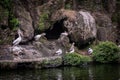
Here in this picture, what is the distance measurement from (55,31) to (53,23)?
1702 mm

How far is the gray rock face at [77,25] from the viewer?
47438 millimetres

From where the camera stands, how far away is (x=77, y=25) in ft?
158

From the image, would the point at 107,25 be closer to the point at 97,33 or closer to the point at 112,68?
the point at 97,33

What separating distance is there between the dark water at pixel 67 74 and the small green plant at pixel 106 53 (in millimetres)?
3753

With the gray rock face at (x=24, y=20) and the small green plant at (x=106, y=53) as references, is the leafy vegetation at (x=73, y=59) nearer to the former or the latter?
the small green plant at (x=106, y=53)

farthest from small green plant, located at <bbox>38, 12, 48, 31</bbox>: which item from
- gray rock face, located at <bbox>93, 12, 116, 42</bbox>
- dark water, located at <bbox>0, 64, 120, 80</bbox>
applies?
dark water, located at <bbox>0, 64, 120, 80</bbox>

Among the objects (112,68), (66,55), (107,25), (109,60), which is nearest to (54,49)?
(66,55)

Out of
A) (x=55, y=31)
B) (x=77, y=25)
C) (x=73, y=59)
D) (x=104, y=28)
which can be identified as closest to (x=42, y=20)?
(x=55, y=31)

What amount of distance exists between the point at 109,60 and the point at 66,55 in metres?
4.86

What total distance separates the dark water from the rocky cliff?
4.96 meters

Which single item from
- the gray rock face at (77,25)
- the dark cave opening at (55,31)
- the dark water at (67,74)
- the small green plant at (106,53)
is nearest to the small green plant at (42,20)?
the gray rock face at (77,25)

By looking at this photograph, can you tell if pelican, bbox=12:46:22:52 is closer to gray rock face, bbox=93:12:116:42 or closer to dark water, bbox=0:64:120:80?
dark water, bbox=0:64:120:80

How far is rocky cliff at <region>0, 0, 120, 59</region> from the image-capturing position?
4227cm

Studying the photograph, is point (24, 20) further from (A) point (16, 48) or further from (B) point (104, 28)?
(B) point (104, 28)
